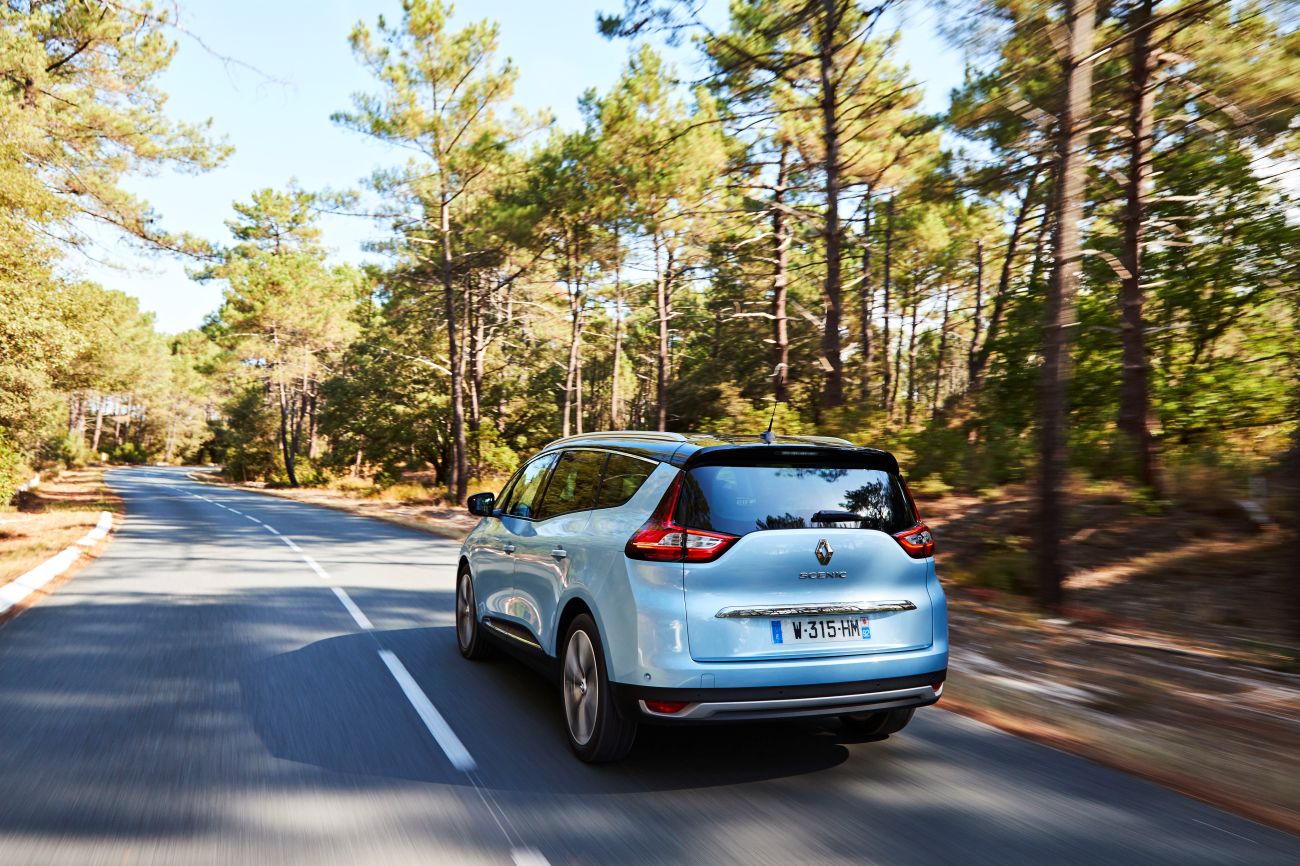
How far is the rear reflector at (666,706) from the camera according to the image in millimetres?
4087

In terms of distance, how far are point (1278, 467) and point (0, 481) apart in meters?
27.0

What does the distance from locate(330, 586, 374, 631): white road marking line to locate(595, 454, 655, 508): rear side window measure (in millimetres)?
4070

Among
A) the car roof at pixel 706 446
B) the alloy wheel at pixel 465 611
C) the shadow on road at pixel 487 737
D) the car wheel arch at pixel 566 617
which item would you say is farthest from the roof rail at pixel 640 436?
the alloy wheel at pixel 465 611

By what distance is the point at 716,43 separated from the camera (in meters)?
14.2

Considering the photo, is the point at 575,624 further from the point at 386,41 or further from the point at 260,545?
the point at 386,41

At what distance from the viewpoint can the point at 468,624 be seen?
7027mm

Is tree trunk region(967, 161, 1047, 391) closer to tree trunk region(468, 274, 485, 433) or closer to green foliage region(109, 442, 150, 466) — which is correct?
tree trunk region(468, 274, 485, 433)

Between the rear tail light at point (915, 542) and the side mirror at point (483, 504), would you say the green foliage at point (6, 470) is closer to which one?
the side mirror at point (483, 504)

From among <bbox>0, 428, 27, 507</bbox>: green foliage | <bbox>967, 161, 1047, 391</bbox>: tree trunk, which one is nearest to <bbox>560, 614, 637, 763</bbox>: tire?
<bbox>967, 161, 1047, 391</bbox>: tree trunk

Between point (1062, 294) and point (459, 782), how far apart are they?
7893 mm

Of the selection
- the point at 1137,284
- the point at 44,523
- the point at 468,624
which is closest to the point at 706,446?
the point at 468,624

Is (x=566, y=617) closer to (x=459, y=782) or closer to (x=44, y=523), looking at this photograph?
(x=459, y=782)

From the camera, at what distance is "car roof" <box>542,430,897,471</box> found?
4.52 meters

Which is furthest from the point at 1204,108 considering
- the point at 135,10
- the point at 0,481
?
the point at 0,481
